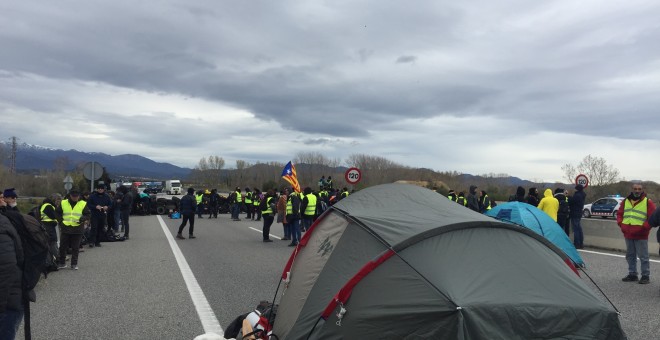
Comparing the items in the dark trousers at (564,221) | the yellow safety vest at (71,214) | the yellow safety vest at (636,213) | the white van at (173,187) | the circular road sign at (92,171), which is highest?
the circular road sign at (92,171)

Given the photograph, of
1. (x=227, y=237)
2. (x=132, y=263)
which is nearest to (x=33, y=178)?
(x=227, y=237)

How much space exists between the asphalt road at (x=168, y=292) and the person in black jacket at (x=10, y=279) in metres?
1.51

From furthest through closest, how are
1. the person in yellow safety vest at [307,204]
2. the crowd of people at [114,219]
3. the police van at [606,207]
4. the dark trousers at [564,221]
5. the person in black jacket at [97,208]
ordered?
the police van at [606,207], the person in yellow safety vest at [307,204], the dark trousers at [564,221], the person in black jacket at [97,208], the crowd of people at [114,219]

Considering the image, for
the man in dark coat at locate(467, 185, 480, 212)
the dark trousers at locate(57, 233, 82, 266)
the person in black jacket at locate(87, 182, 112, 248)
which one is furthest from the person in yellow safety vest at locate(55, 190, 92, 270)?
the man in dark coat at locate(467, 185, 480, 212)

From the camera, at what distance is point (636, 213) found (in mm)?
9609

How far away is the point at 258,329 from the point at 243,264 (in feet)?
20.4

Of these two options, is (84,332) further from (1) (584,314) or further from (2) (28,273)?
(1) (584,314)

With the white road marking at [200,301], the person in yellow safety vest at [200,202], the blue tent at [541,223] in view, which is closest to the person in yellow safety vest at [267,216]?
the white road marking at [200,301]

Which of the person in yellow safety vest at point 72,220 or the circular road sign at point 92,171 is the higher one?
the circular road sign at point 92,171

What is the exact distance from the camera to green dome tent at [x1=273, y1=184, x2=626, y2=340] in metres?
3.85

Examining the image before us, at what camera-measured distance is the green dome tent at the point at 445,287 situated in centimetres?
385

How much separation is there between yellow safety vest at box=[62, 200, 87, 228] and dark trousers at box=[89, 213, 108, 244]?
4.02m

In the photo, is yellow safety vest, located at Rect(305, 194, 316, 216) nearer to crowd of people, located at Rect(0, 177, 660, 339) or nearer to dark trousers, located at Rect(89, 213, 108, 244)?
crowd of people, located at Rect(0, 177, 660, 339)

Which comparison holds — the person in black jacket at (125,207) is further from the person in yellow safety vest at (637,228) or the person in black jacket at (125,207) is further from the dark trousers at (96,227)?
the person in yellow safety vest at (637,228)
